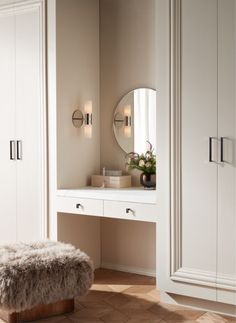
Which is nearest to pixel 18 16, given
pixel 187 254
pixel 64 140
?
pixel 64 140

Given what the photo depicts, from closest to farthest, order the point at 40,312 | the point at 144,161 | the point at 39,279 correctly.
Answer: the point at 39,279, the point at 40,312, the point at 144,161

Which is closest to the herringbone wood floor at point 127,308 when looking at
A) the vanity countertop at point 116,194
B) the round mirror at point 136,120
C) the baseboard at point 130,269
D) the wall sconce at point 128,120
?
the baseboard at point 130,269

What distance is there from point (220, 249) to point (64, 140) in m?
1.53

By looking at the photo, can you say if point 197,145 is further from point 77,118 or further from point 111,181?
point 77,118

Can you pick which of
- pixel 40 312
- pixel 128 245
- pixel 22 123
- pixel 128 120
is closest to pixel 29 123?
pixel 22 123

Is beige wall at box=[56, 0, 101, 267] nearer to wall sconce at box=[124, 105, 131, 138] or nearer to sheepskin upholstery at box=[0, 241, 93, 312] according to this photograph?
wall sconce at box=[124, 105, 131, 138]

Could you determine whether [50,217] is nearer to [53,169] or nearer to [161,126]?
[53,169]

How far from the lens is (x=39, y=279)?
10.3 feet

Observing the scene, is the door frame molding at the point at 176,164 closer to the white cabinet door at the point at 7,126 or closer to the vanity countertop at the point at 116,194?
the vanity countertop at the point at 116,194

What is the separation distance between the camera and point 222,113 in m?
3.24

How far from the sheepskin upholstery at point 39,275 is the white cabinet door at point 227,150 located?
88cm

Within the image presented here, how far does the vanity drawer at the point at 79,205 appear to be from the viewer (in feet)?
12.6

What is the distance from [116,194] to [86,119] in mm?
857

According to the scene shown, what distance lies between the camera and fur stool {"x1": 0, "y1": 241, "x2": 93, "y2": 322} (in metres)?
3.07
